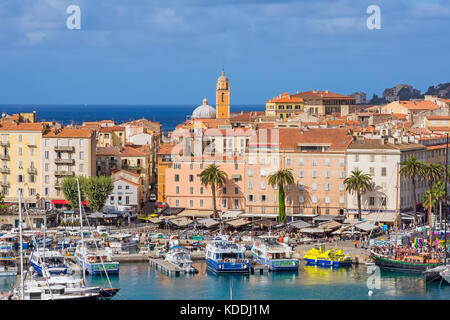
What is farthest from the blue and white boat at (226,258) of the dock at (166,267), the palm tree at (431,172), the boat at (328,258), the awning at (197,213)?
the palm tree at (431,172)

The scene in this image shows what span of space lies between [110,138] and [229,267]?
22.4 m

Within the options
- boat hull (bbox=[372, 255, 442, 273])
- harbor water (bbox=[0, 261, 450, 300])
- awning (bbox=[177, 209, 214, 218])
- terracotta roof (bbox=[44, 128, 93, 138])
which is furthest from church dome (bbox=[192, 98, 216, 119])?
boat hull (bbox=[372, 255, 442, 273])

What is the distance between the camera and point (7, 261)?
104 ft

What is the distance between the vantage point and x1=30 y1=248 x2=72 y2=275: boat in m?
28.5

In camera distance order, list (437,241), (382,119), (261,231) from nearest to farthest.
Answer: (437,241)
(261,231)
(382,119)

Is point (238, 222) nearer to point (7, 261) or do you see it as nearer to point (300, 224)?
point (300, 224)

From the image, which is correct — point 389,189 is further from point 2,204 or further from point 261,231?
point 2,204

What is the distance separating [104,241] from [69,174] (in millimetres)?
7597

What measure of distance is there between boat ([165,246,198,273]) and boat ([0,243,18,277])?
557cm

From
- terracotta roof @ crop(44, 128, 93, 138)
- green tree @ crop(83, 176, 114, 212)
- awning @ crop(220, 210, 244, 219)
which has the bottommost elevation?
awning @ crop(220, 210, 244, 219)

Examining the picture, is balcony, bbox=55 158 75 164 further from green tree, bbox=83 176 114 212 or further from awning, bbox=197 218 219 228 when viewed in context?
awning, bbox=197 218 219 228

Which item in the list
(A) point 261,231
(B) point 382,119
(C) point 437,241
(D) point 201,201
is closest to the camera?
(C) point 437,241

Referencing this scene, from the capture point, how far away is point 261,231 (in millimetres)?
37812
